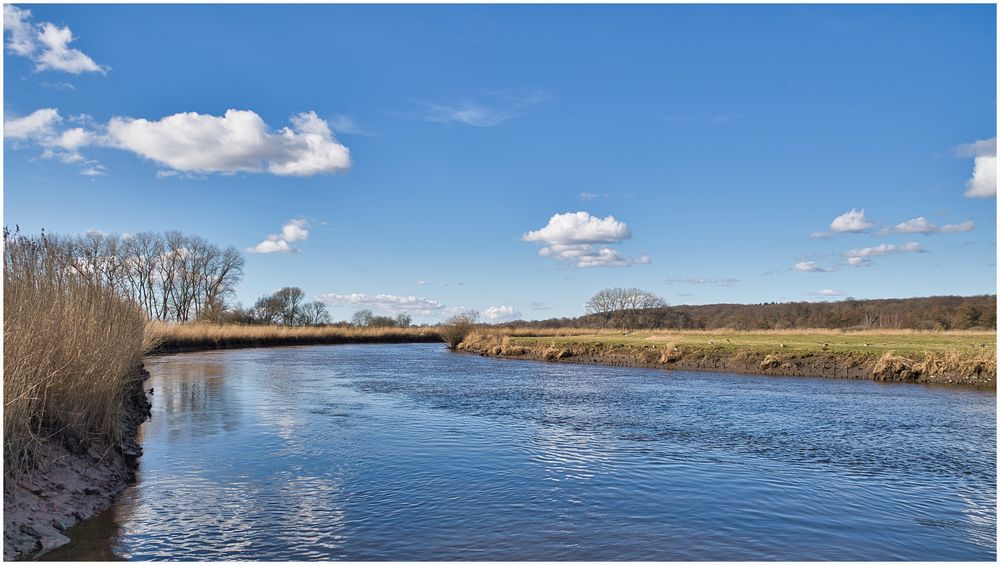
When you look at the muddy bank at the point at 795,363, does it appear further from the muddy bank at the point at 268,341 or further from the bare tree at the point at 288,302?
the bare tree at the point at 288,302

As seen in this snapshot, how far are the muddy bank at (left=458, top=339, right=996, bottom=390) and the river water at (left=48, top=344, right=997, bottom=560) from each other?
18.8ft

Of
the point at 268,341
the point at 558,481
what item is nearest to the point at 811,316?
the point at 268,341

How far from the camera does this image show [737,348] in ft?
116

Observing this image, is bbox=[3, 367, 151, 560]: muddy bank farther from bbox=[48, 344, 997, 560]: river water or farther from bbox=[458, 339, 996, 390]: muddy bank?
bbox=[458, 339, 996, 390]: muddy bank

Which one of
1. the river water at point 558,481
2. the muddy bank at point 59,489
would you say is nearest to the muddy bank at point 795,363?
the river water at point 558,481

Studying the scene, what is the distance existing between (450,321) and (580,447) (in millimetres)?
46893

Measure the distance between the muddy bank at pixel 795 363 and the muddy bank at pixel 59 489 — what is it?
2662cm

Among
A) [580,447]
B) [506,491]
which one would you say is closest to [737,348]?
Answer: [580,447]

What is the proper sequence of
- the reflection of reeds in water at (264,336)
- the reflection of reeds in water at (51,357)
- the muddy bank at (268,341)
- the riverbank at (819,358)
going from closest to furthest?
the reflection of reeds in water at (51,357) < the riverbank at (819,358) < the muddy bank at (268,341) < the reflection of reeds in water at (264,336)

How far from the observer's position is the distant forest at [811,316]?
76.6m

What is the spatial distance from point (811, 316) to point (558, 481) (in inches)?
3894

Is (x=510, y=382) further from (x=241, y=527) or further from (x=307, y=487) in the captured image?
(x=241, y=527)

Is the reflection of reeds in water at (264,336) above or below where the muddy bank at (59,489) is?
above

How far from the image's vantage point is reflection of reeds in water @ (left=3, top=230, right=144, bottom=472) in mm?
7562
